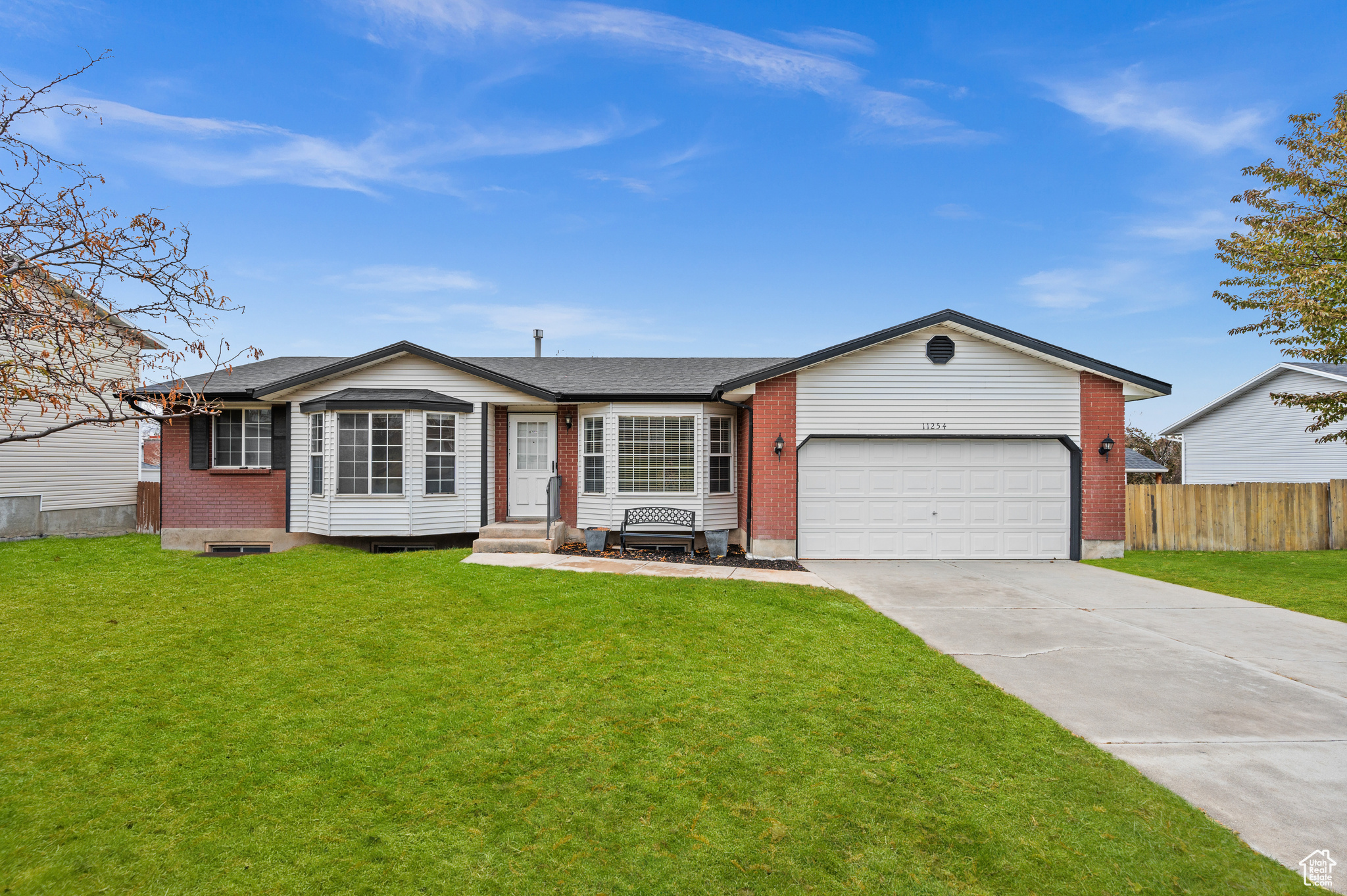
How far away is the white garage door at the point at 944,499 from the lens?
11.5 metres

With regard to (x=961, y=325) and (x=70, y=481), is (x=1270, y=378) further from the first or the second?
(x=70, y=481)

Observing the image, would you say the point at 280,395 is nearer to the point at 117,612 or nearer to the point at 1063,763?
the point at 117,612

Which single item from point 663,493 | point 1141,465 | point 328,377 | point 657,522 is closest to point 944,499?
point 663,493

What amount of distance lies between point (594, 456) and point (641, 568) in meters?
3.81

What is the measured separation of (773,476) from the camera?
11.3 meters

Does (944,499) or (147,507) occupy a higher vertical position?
(944,499)

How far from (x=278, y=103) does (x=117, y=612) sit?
939cm

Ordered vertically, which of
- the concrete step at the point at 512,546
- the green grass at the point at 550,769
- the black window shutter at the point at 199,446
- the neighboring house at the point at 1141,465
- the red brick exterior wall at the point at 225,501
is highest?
the black window shutter at the point at 199,446

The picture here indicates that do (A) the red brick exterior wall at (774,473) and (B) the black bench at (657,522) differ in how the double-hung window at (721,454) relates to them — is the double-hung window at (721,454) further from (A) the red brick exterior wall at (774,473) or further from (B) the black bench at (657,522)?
(A) the red brick exterior wall at (774,473)

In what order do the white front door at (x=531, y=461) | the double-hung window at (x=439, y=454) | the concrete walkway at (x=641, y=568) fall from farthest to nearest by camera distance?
1. the white front door at (x=531, y=461)
2. the double-hung window at (x=439, y=454)
3. the concrete walkway at (x=641, y=568)

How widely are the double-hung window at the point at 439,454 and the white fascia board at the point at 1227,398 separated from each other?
25.5 m

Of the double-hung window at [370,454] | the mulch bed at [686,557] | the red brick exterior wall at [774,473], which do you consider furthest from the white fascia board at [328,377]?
the red brick exterior wall at [774,473]

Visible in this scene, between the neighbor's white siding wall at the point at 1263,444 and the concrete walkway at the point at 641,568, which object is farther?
the neighbor's white siding wall at the point at 1263,444

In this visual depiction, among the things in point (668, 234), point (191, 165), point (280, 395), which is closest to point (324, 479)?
point (280, 395)
